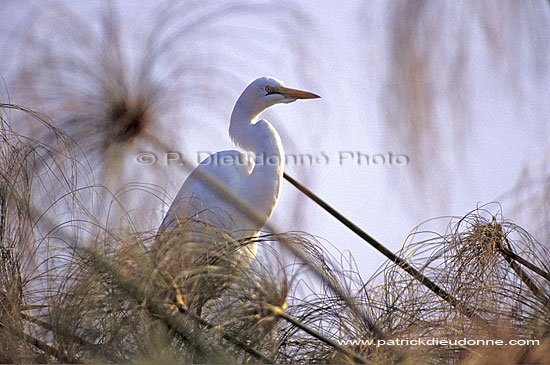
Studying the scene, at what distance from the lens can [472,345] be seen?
8.07 ft

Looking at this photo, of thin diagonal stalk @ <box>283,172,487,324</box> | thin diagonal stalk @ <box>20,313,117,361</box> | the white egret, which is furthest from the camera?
the white egret

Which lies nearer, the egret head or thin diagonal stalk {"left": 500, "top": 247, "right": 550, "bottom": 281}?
thin diagonal stalk {"left": 500, "top": 247, "right": 550, "bottom": 281}

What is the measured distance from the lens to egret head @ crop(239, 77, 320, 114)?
404cm

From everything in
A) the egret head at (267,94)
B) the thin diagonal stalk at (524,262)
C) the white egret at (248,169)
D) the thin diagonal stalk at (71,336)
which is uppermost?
the egret head at (267,94)

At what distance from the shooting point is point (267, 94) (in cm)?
409

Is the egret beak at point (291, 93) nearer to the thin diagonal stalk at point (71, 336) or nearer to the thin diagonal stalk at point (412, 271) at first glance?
the thin diagonal stalk at point (412, 271)

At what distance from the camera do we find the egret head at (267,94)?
13.3ft

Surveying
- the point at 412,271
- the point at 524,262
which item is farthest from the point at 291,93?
the point at 524,262

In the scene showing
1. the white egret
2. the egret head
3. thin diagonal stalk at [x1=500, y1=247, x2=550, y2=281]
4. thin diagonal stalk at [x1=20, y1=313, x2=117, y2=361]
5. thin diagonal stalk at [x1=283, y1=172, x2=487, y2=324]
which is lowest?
thin diagonal stalk at [x1=20, y1=313, x2=117, y2=361]

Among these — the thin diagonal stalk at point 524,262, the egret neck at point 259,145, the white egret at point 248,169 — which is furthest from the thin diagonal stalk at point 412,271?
the egret neck at point 259,145

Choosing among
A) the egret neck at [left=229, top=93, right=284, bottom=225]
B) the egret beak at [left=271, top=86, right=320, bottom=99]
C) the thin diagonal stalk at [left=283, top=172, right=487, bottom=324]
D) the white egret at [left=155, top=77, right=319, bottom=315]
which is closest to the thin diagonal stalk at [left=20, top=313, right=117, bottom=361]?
the thin diagonal stalk at [left=283, top=172, right=487, bottom=324]

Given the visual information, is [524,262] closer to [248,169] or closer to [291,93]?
[291,93]

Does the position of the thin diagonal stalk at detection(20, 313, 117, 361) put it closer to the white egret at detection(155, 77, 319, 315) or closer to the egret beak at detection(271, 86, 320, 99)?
the white egret at detection(155, 77, 319, 315)

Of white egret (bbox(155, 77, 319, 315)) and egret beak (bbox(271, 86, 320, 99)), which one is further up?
egret beak (bbox(271, 86, 320, 99))
